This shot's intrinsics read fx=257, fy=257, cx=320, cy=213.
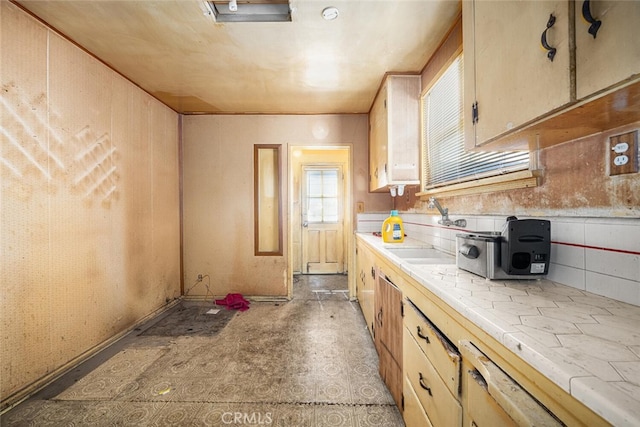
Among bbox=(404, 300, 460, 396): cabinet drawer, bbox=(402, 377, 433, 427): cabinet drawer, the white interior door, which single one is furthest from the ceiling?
bbox=(402, 377, 433, 427): cabinet drawer

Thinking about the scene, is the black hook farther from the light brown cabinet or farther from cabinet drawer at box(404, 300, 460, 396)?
the light brown cabinet

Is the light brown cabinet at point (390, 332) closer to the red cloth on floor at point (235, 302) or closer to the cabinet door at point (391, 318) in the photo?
the cabinet door at point (391, 318)

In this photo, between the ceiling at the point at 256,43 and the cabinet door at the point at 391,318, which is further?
the ceiling at the point at 256,43

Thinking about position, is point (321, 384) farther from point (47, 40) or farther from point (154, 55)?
point (47, 40)

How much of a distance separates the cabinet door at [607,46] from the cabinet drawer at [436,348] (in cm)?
85

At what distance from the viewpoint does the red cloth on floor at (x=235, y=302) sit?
326 cm

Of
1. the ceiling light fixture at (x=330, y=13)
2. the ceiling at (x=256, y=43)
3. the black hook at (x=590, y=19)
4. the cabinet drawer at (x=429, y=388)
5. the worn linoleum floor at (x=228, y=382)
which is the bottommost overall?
Answer: the worn linoleum floor at (x=228, y=382)

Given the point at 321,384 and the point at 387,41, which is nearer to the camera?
the point at 321,384

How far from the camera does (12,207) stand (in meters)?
1.61

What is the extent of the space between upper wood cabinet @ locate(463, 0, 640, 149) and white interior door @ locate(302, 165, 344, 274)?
3812 millimetres

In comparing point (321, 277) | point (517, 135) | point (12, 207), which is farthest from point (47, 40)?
point (321, 277)

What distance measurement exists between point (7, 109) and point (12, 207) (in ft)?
1.99

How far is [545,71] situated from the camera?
2.62 feet

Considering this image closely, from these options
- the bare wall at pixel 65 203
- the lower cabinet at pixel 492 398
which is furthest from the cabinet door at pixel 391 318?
the bare wall at pixel 65 203
